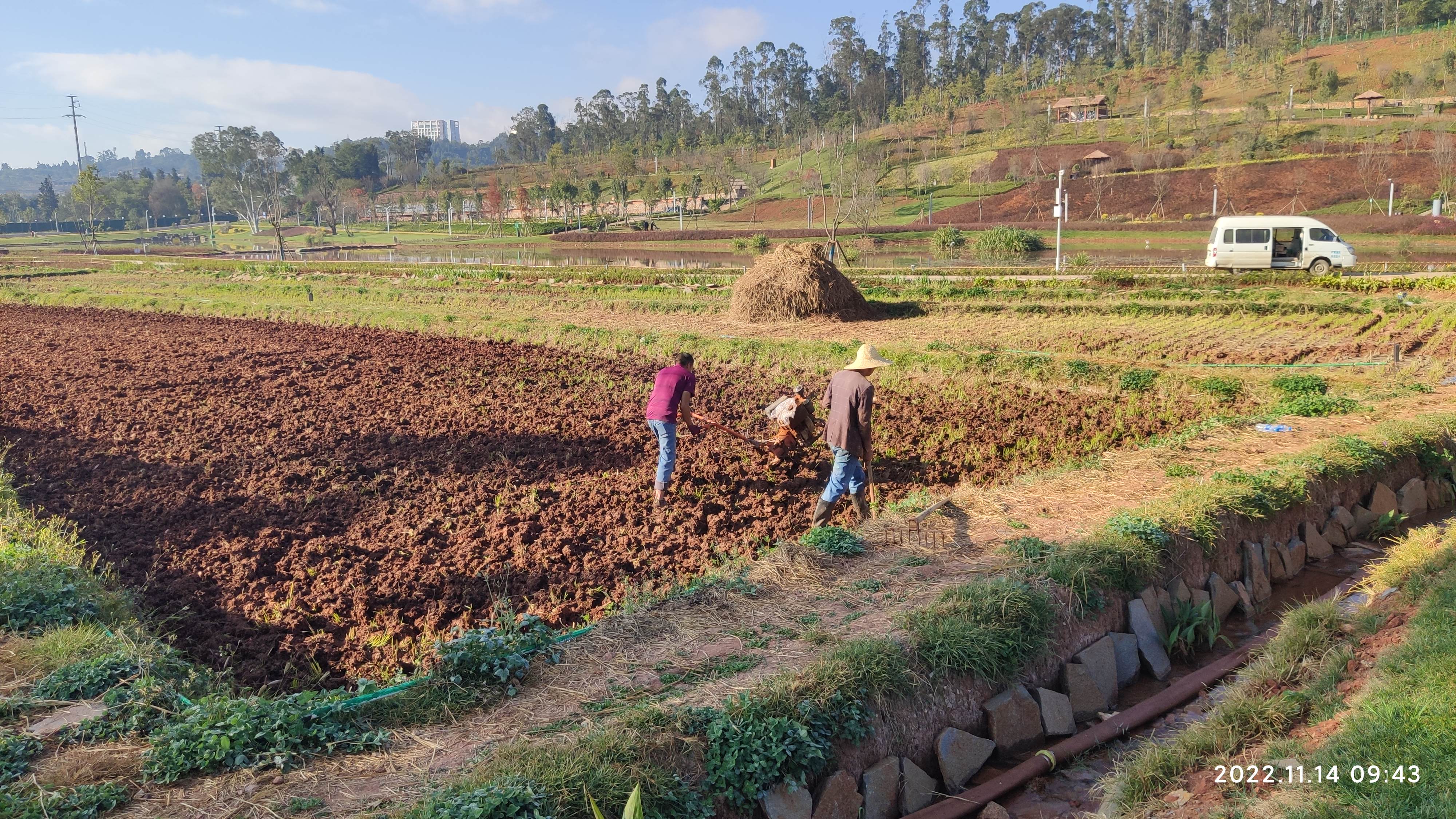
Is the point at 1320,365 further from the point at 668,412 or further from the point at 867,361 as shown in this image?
the point at 668,412

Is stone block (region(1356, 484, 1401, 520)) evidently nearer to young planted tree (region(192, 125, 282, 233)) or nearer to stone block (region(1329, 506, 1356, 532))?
stone block (region(1329, 506, 1356, 532))

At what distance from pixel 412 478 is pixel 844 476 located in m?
4.80

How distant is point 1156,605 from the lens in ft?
20.2

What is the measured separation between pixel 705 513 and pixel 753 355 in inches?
318

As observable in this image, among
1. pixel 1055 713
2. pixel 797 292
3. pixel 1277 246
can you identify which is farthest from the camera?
pixel 1277 246

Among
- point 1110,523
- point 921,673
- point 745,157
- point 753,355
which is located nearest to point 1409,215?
point 753,355

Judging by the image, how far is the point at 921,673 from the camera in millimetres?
4918

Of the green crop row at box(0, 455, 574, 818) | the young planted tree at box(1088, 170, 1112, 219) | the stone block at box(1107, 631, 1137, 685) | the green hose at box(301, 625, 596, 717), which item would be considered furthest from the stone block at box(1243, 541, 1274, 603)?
the young planted tree at box(1088, 170, 1112, 219)

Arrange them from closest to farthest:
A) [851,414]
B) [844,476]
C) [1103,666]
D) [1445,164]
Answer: [1103,666] < [851,414] < [844,476] < [1445,164]

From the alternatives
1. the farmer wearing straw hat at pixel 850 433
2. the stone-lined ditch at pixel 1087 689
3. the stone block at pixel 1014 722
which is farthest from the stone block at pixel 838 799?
the farmer wearing straw hat at pixel 850 433

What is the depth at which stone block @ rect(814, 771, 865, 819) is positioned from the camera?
426cm

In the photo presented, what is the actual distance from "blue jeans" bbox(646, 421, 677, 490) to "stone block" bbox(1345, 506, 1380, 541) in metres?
6.08

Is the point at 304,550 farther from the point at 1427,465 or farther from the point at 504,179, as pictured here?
the point at 504,179

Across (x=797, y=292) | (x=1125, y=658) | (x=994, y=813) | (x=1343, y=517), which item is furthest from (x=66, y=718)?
(x=797, y=292)
